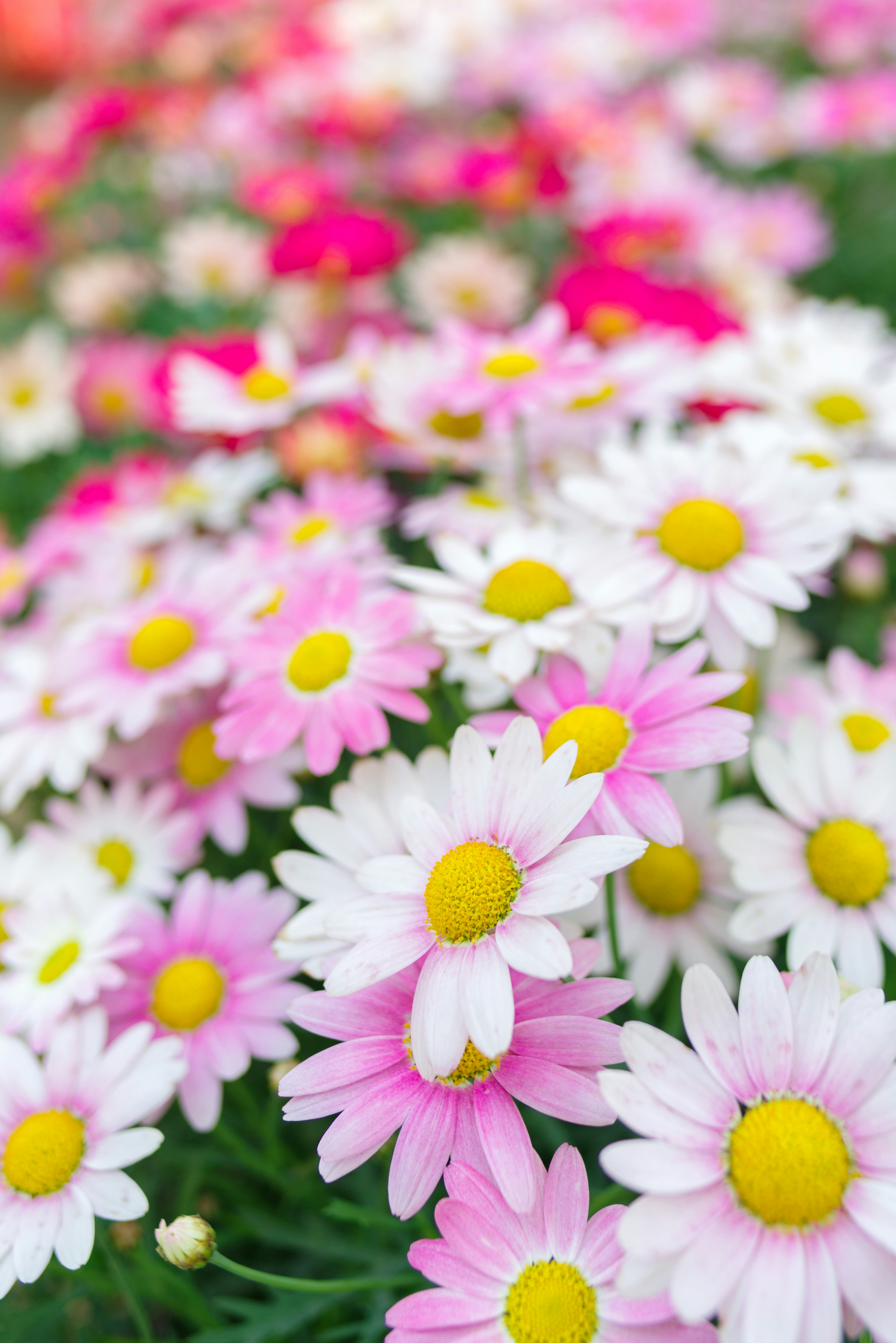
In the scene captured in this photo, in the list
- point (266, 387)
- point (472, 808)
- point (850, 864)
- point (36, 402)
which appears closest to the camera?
point (472, 808)

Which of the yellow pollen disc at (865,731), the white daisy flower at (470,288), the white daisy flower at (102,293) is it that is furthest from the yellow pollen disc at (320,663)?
the white daisy flower at (102,293)

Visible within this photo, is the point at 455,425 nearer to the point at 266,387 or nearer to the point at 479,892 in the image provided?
the point at 266,387

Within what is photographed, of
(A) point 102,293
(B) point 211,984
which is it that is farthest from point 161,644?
(A) point 102,293

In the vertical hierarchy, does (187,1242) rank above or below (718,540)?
below

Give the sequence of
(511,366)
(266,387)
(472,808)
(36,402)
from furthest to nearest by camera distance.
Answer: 1. (36,402)
2. (266,387)
3. (511,366)
4. (472,808)

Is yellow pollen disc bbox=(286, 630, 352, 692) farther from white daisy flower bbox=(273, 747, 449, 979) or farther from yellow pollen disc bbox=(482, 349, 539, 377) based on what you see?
yellow pollen disc bbox=(482, 349, 539, 377)

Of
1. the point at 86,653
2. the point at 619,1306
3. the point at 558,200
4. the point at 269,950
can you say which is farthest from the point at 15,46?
the point at 619,1306
